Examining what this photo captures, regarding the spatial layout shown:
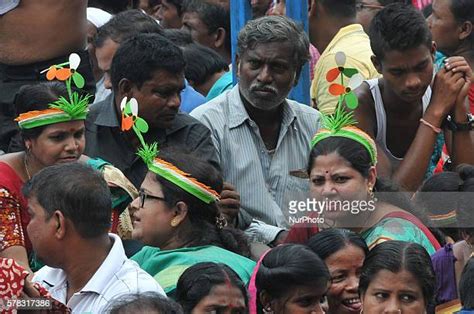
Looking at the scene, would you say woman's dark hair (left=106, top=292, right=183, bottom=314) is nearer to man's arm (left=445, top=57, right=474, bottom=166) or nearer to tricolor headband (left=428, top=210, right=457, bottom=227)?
tricolor headband (left=428, top=210, right=457, bottom=227)

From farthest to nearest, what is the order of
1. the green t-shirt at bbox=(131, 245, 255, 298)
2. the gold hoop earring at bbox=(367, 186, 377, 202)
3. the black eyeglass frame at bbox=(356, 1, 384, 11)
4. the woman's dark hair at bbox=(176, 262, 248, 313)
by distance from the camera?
the black eyeglass frame at bbox=(356, 1, 384, 11) < the gold hoop earring at bbox=(367, 186, 377, 202) < the green t-shirt at bbox=(131, 245, 255, 298) < the woman's dark hair at bbox=(176, 262, 248, 313)

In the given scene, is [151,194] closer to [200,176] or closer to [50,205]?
[200,176]

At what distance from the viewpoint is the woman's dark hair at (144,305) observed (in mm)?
5094

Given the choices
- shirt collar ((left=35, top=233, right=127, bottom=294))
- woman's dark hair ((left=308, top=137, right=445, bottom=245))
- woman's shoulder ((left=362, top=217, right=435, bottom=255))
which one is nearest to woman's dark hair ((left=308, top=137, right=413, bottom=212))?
woman's dark hair ((left=308, top=137, right=445, bottom=245))

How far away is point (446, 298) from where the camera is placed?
645 centimetres

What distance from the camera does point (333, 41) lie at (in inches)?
340

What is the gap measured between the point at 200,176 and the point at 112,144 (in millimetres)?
946

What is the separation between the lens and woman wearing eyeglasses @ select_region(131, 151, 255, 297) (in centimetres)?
650

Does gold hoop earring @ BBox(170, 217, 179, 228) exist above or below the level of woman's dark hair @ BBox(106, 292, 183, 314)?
below

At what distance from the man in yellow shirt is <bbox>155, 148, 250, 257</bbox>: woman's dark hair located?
1.60 metres

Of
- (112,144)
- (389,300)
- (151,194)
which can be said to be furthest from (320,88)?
(389,300)

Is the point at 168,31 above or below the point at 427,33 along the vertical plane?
below

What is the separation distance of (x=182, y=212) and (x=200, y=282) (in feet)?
2.51

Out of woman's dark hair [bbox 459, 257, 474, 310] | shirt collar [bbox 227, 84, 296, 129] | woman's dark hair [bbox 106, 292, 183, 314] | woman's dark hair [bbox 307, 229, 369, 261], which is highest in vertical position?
woman's dark hair [bbox 106, 292, 183, 314]
